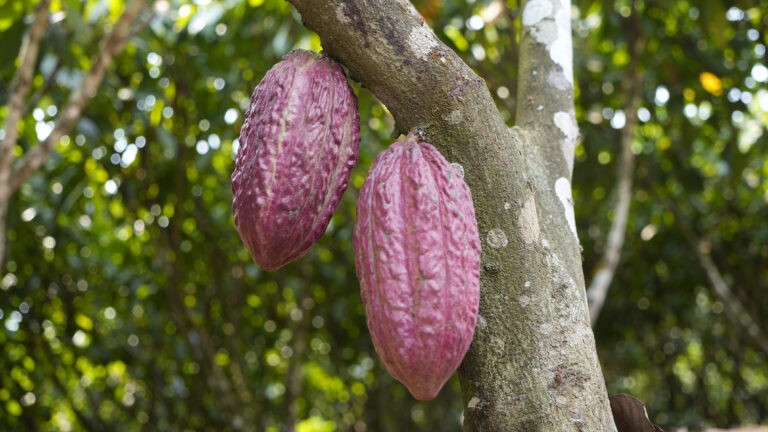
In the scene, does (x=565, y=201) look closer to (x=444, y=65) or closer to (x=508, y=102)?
(x=444, y=65)

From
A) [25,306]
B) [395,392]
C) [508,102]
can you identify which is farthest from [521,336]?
[395,392]

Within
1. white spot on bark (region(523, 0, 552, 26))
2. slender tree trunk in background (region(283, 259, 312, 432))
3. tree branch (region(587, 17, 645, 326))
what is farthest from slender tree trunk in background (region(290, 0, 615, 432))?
slender tree trunk in background (region(283, 259, 312, 432))

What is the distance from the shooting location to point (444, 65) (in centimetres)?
71

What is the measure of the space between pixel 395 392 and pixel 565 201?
13.0 ft

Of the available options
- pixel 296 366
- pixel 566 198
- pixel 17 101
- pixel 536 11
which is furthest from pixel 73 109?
pixel 296 366

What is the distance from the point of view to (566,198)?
84 centimetres

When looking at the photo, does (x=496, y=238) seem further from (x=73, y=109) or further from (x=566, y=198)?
(x=73, y=109)

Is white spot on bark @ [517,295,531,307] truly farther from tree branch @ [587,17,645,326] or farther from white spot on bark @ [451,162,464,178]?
tree branch @ [587,17,645,326]

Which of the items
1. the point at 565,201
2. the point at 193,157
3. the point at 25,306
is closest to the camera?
the point at 565,201

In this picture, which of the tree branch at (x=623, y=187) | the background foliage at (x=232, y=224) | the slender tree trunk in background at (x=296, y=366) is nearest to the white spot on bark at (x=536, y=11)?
the background foliage at (x=232, y=224)

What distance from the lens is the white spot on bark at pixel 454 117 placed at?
0.71 m

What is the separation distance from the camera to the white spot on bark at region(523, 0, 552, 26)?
1.04m

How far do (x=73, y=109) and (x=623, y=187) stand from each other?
162 cm

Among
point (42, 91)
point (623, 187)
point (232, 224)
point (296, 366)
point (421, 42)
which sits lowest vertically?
point (296, 366)
